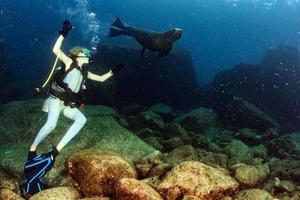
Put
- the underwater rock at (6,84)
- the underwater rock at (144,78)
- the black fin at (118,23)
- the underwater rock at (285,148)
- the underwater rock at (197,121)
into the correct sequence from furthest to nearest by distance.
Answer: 1. the underwater rock at (6,84)
2. the underwater rock at (144,78)
3. the black fin at (118,23)
4. the underwater rock at (197,121)
5. the underwater rock at (285,148)

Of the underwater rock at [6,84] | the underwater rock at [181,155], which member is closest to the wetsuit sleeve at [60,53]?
the underwater rock at [181,155]

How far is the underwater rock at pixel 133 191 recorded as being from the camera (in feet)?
17.2

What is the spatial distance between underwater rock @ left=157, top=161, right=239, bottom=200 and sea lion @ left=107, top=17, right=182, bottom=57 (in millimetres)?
7564

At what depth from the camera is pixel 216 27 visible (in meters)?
135

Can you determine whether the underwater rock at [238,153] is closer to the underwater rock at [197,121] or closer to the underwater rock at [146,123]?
the underwater rock at [146,123]

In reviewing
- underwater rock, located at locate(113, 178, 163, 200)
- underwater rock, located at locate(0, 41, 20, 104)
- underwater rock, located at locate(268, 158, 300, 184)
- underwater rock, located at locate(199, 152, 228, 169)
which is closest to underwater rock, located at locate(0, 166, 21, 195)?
underwater rock, located at locate(113, 178, 163, 200)

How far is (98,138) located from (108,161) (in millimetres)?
2300

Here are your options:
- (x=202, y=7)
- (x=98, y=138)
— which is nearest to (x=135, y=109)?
(x=98, y=138)

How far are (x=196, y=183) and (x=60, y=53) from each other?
3617mm

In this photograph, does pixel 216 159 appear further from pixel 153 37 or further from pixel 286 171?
pixel 153 37

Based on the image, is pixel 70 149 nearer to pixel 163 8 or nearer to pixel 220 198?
pixel 220 198

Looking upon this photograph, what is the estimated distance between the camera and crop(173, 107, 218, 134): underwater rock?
1302 cm

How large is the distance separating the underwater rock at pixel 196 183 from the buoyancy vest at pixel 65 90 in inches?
94.2

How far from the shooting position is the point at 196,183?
225 inches
